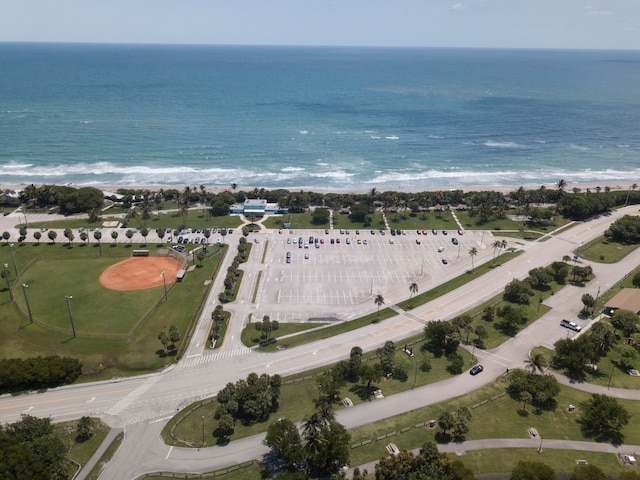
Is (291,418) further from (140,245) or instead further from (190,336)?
(140,245)

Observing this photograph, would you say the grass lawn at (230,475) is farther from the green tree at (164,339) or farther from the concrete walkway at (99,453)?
the green tree at (164,339)

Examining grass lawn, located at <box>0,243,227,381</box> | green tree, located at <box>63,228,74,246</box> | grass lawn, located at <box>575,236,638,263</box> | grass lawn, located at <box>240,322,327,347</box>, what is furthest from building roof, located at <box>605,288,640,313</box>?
green tree, located at <box>63,228,74,246</box>

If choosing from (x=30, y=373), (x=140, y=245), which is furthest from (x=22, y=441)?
(x=140, y=245)

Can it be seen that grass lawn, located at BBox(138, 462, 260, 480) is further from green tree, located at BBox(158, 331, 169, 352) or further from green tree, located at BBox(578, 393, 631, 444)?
green tree, located at BBox(578, 393, 631, 444)

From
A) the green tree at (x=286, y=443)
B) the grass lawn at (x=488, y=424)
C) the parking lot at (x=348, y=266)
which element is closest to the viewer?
the green tree at (x=286, y=443)

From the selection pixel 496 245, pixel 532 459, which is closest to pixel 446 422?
pixel 532 459

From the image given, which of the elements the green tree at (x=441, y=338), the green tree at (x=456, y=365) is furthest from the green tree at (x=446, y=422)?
the green tree at (x=441, y=338)

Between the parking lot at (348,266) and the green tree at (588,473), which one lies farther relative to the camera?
the parking lot at (348,266)
